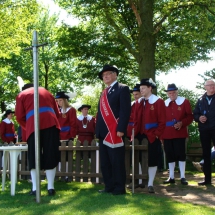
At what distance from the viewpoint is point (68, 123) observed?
979 centimetres

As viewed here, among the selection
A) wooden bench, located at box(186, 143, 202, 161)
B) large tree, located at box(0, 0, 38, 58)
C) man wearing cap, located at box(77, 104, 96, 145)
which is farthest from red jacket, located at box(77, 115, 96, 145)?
large tree, located at box(0, 0, 38, 58)

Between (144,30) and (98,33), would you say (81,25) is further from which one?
(144,30)

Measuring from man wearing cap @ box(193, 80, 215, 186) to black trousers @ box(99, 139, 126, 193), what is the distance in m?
2.14

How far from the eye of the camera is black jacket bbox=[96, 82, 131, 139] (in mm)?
6824

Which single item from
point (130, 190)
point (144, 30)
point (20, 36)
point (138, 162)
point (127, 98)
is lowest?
point (130, 190)

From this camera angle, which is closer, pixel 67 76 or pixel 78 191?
pixel 78 191

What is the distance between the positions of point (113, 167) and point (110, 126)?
2.32ft

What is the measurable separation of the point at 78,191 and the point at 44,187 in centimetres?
95

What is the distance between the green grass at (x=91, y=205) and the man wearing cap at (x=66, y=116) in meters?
2.65

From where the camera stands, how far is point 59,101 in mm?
9750

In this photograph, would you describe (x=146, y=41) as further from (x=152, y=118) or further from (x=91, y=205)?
(x=91, y=205)

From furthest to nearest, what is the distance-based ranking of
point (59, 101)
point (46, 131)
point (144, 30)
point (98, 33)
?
point (98, 33) < point (144, 30) < point (59, 101) < point (46, 131)

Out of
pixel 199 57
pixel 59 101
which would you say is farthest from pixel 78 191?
pixel 199 57

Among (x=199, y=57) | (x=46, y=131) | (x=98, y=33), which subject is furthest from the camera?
(x=199, y=57)
